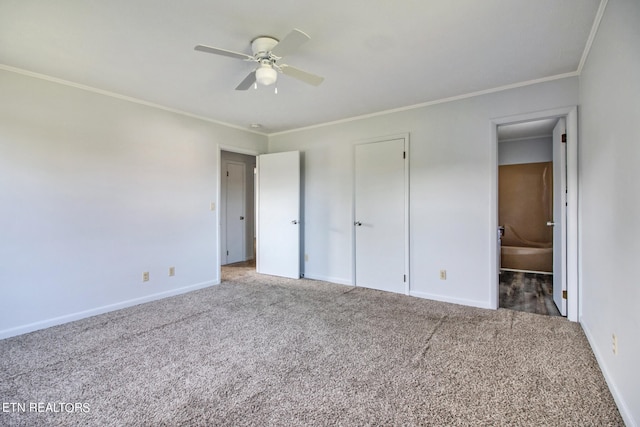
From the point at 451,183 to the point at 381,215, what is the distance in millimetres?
933

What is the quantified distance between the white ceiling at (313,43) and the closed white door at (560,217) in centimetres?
68

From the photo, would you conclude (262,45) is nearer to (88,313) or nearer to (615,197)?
(615,197)

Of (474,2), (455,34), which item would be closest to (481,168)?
(455,34)

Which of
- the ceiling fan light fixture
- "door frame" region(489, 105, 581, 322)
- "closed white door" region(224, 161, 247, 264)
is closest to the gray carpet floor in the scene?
"door frame" region(489, 105, 581, 322)

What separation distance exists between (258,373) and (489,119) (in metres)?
3.23

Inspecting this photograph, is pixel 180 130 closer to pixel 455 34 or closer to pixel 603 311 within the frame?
pixel 455 34

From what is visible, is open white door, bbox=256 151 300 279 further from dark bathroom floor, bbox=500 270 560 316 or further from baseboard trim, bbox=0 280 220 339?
dark bathroom floor, bbox=500 270 560 316

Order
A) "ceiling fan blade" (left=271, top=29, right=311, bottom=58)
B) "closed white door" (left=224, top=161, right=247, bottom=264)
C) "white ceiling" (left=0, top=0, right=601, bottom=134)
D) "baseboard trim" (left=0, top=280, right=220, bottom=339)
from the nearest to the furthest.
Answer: "ceiling fan blade" (left=271, top=29, right=311, bottom=58)
"white ceiling" (left=0, top=0, right=601, bottom=134)
"baseboard trim" (left=0, top=280, right=220, bottom=339)
"closed white door" (left=224, top=161, right=247, bottom=264)

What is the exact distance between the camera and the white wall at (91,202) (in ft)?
8.83

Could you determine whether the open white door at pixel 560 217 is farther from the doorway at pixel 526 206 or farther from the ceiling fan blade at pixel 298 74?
the ceiling fan blade at pixel 298 74

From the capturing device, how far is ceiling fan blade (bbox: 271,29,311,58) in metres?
1.75

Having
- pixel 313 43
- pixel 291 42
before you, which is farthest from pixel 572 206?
pixel 291 42

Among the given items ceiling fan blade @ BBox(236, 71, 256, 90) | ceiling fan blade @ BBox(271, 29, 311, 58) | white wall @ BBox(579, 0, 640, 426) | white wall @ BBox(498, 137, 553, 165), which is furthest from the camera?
white wall @ BBox(498, 137, 553, 165)

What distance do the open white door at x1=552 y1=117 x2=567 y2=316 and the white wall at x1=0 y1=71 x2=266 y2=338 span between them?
406 centimetres
